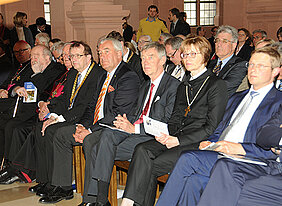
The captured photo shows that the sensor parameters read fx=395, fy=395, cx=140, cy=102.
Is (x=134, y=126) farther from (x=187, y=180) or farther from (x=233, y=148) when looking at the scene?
(x=233, y=148)

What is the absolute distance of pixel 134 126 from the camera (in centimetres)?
396

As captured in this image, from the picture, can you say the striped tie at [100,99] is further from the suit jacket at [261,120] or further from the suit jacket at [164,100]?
the suit jacket at [261,120]

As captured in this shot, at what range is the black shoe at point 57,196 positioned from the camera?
14.1 feet

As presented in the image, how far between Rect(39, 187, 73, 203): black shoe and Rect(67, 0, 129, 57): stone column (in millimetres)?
3320

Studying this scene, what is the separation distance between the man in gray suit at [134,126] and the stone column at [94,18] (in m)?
3.19

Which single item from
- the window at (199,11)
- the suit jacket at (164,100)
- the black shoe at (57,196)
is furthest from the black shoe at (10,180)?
the window at (199,11)

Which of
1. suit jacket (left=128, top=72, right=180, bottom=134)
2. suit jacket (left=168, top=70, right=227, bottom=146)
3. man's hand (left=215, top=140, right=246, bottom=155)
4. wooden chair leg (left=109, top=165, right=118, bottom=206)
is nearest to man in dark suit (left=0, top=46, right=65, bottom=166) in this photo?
wooden chair leg (left=109, top=165, right=118, bottom=206)

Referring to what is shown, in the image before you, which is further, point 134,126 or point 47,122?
point 47,122

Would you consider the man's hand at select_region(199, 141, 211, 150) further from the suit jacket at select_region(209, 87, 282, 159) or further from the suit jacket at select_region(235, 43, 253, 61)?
the suit jacket at select_region(235, 43, 253, 61)

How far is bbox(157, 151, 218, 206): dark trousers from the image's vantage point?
307cm

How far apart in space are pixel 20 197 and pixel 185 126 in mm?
2184

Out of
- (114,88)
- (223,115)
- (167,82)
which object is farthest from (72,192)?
(223,115)

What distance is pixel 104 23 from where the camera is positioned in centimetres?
711

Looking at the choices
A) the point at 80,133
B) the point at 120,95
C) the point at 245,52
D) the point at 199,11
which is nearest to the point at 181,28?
the point at 245,52
